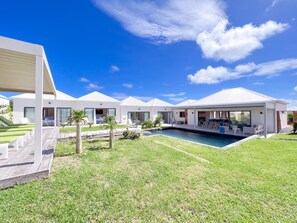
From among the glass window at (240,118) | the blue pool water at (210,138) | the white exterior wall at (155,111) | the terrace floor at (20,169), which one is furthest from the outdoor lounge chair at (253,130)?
the terrace floor at (20,169)

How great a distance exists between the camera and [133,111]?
27625mm

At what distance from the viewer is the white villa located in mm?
16511

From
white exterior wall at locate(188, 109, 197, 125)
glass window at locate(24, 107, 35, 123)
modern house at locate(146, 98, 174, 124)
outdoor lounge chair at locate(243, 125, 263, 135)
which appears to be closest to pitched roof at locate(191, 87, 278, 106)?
outdoor lounge chair at locate(243, 125, 263, 135)

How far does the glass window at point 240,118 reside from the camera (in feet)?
61.6

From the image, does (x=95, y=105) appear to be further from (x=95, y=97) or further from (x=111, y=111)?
(x=111, y=111)

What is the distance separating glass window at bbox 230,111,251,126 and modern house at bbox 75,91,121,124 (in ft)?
57.3

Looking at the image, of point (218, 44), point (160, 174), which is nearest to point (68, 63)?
point (218, 44)

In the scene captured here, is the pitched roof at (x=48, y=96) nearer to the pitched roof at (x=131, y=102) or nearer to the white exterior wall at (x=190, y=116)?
the pitched roof at (x=131, y=102)

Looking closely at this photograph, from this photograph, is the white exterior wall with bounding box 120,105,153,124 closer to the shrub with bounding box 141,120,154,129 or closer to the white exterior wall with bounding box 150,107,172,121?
the white exterior wall with bounding box 150,107,172,121

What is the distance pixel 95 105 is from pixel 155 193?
2117cm

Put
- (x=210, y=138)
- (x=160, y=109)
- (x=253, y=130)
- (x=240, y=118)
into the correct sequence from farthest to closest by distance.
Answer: (x=160, y=109) < (x=240, y=118) < (x=210, y=138) < (x=253, y=130)

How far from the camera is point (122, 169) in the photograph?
18.9 ft

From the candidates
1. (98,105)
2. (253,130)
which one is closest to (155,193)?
(253,130)

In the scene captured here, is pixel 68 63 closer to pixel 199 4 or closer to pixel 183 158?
pixel 199 4
